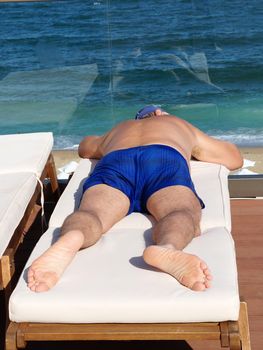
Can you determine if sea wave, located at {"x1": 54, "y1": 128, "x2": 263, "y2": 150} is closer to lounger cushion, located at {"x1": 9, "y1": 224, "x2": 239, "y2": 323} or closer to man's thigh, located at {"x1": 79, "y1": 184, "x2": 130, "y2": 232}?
man's thigh, located at {"x1": 79, "y1": 184, "x2": 130, "y2": 232}

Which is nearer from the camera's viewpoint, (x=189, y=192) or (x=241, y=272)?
(x=189, y=192)

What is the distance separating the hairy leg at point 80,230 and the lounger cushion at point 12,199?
0.24 m

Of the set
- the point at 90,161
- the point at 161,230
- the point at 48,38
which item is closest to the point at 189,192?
the point at 161,230

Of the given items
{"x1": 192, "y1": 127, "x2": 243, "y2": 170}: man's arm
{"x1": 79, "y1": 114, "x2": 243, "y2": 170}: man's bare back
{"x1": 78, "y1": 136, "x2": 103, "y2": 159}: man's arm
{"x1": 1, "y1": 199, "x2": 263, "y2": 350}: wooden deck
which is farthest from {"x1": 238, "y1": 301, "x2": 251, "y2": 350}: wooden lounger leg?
{"x1": 78, "y1": 136, "x2": 103, "y2": 159}: man's arm

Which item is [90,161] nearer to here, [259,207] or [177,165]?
[177,165]

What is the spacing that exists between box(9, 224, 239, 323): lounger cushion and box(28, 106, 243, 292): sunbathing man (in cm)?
4

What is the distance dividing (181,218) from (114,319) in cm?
60

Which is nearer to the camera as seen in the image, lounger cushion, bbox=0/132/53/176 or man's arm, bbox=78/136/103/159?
lounger cushion, bbox=0/132/53/176

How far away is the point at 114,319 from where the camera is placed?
2.30m

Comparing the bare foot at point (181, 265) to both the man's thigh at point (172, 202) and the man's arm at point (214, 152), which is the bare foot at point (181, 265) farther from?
the man's arm at point (214, 152)

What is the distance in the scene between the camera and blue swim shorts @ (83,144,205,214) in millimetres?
3094

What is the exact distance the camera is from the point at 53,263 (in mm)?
2449

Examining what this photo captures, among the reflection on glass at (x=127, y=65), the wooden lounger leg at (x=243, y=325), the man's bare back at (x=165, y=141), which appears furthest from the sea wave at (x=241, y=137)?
the wooden lounger leg at (x=243, y=325)

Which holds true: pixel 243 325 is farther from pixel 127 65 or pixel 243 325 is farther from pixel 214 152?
pixel 127 65
